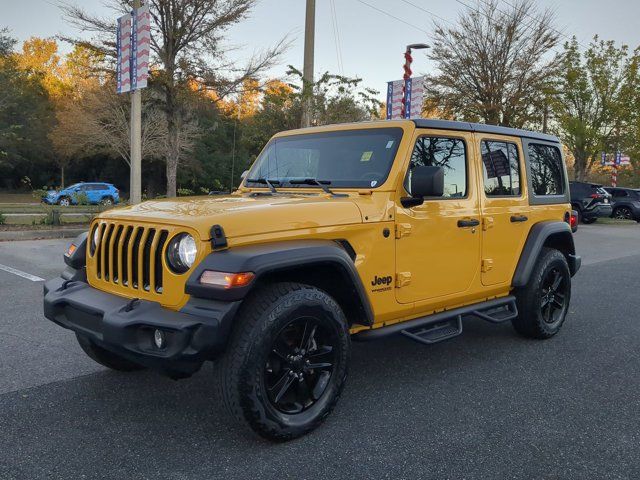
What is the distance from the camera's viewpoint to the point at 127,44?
1252 centimetres

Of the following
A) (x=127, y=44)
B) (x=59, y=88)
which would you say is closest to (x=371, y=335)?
(x=127, y=44)

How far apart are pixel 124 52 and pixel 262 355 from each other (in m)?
11.8

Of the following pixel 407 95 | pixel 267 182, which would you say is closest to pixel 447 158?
pixel 267 182

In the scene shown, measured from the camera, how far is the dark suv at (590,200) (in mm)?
20203

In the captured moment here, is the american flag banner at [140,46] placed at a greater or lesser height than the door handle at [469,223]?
greater

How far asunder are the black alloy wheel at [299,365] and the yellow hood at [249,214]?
0.56 meters

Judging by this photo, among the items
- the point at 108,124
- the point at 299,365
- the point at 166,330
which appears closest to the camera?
the point at 166,330

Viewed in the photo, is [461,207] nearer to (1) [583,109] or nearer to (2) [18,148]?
(1) [583,109]

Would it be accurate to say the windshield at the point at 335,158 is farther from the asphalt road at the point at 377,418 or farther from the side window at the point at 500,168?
the asphalt road at the point at 377,418

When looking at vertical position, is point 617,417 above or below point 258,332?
below

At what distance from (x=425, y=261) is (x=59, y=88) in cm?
4689

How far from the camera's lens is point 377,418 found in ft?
10.8

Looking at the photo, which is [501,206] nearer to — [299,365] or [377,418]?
[377,418]

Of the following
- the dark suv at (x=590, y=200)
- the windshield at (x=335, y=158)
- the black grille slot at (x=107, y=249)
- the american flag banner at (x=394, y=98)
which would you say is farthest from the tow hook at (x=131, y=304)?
the dark suv at (x=590, y=200)
